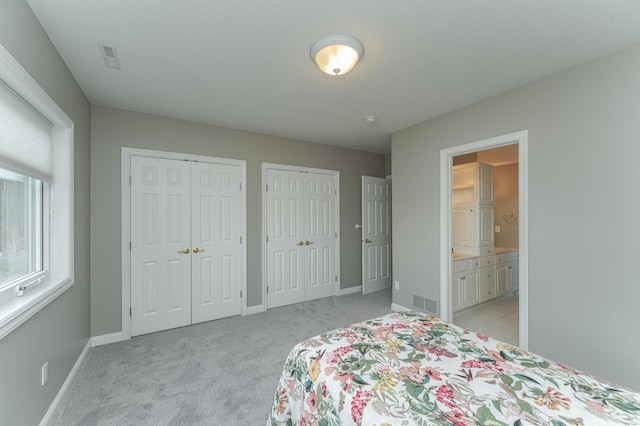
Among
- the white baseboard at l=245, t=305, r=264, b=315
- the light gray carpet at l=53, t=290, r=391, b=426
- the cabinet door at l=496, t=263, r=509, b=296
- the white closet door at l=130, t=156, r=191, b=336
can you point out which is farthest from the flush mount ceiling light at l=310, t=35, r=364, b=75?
the cabinet door at l=496, t=263, r=509, b=296

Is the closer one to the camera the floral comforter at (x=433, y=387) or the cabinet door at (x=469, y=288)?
the floral comforter at (x=433, y=387)

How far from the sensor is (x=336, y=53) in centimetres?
183

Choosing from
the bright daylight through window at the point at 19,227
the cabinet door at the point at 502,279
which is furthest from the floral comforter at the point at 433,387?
the cabinet door at the point at 502,279

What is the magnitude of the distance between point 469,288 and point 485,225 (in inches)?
38.1

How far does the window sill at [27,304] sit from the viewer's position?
126 cm

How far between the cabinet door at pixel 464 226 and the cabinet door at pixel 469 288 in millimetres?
477

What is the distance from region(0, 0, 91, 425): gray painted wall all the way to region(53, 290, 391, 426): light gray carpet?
0.75ft

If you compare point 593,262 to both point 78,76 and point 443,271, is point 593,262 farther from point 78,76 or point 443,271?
point 78,76

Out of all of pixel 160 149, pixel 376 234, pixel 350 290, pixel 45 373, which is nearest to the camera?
pixel 45 373

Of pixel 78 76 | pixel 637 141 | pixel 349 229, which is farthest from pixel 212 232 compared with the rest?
pixel 637 141

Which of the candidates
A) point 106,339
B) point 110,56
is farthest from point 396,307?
point 110,56

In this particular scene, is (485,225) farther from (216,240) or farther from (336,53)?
(216,240)

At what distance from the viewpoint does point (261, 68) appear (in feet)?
6.98

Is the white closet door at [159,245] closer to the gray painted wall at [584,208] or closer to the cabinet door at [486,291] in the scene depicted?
the gray painted wall at [584,208]
